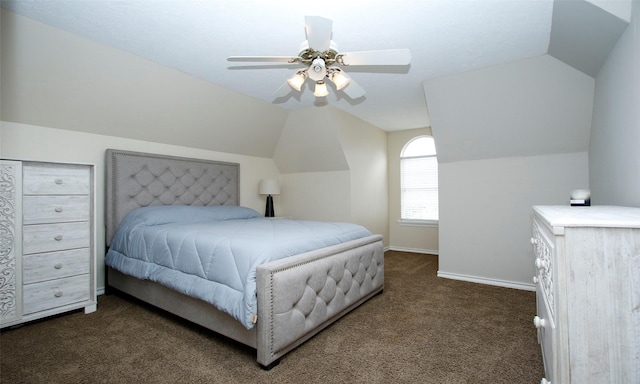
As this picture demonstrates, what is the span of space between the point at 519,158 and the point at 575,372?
3033 mm

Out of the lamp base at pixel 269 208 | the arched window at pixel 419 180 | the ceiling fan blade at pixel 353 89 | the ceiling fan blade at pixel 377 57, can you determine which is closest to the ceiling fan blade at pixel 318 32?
the ceiling fan blade at pixel 377 57

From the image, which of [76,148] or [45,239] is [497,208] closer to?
[45,239]

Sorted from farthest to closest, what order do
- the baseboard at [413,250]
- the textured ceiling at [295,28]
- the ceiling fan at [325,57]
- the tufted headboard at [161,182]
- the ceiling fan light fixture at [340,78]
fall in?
the baseboard at [413,250] < the tufted headboard at [161,182] < the ceiling fan light fixture at [340,78] < the textured ceiling at [295,28] < the ceiling fan at [325,57]

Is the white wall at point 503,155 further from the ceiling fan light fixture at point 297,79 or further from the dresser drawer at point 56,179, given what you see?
the dresser drawer at point 56,179

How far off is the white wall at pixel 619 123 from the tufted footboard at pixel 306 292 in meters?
1.84

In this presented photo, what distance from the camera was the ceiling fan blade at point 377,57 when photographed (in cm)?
188

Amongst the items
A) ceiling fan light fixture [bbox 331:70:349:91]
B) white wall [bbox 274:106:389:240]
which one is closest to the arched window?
white wall [bbox 274:106:389:240]

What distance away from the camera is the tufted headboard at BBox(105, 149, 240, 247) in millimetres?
3184

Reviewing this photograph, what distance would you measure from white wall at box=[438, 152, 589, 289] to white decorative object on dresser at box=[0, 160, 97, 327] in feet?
12.7

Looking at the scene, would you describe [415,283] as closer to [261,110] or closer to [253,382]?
[253,382]

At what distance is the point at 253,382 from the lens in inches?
66.5

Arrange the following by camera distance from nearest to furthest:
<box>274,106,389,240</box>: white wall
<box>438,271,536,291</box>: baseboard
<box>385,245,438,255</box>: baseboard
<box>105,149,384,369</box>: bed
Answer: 1. <box>105,149,384,369</box>: bed
2. <box>438,271,536,291</box>: baseboard
3. <box>274,106,389,240</box>: white wall
4. <box>385,245,438,255</box>: baseboard

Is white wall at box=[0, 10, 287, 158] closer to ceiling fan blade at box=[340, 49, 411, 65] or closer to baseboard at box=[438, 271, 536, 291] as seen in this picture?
ceiling fan blade at box=[340, 49, 411, 65]

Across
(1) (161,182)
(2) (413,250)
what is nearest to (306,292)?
(1) (161,182)
